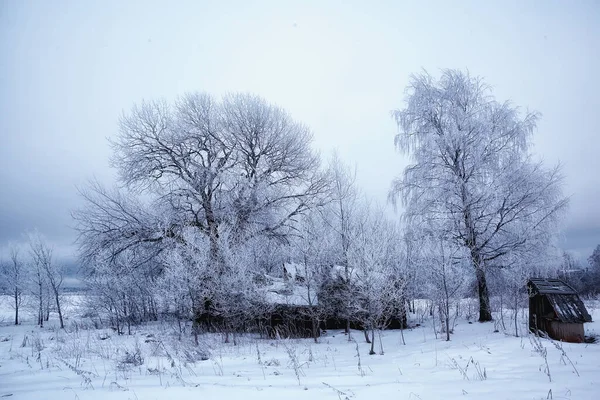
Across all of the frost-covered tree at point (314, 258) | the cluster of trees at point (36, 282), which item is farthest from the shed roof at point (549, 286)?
the cluster of trees at point (36, 282)

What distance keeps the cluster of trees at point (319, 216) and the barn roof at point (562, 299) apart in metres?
0.94

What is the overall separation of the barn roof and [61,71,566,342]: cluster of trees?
0.94 metres

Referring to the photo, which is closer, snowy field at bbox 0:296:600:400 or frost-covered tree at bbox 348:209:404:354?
snowy field at bbox 0:296:600:400

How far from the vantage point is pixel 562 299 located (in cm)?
963

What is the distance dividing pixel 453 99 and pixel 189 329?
58.0ft

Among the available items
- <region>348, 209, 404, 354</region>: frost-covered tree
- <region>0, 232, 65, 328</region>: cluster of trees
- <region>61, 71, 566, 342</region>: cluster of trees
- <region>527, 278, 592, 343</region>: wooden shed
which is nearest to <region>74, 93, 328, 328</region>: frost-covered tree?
<region>61, 71, 566, 342</region>: cluster of trees

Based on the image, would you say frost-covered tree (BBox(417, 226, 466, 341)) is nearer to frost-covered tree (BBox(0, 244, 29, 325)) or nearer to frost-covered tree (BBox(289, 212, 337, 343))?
frost-covered tree (BBox(289, 212, 337, 343))

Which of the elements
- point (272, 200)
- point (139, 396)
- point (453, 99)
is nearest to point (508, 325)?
point (453, 99)

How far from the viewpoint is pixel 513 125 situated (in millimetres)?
13594

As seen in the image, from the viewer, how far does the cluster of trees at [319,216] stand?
12.8 meters

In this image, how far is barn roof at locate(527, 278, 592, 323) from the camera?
359 inches

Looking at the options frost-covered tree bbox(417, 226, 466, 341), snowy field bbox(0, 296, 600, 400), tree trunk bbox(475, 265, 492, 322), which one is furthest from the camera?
tree trunk bbox(475, 265, 492, 322)

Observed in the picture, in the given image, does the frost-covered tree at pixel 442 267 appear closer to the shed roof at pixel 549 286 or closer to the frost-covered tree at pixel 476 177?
the frost-covered tree at pixel 476 177

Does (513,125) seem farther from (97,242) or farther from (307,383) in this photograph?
(97,242)
